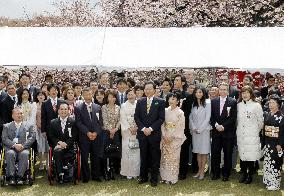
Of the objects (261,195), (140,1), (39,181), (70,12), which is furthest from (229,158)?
(70,12)

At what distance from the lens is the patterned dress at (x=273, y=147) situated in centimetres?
679

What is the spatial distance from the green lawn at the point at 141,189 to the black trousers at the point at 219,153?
0.19m

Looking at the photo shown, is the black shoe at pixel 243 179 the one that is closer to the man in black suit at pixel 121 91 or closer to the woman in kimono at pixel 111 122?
the woman in kimono at pixel 111 122

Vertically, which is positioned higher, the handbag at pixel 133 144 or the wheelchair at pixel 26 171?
the handbag at pixel 133 144

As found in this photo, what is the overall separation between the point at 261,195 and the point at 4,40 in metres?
6.60

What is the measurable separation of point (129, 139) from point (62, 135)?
43.4 inches

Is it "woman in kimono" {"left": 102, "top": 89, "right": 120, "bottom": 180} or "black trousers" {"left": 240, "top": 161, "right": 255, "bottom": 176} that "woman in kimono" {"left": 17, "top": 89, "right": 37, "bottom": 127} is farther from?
"black trousers" {"left": 240, "top": 161, "right": 255, "bottom": 176}

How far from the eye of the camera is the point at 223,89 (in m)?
7.28

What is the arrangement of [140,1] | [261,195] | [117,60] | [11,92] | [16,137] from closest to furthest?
[261,195] < [16,137] < [11,92] < [117,60] < [140,1]

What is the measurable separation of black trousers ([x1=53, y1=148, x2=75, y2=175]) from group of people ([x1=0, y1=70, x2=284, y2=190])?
0.6 inches

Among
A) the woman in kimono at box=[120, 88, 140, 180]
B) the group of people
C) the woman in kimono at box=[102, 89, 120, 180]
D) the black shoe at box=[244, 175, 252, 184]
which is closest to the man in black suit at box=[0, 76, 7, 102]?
the group of people

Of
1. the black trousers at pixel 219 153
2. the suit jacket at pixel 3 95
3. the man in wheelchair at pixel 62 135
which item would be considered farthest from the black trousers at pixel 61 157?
the black trousers at pixel 219 153

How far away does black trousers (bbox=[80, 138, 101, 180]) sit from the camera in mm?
7246

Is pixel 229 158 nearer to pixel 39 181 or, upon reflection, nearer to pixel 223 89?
pixel 223 89
